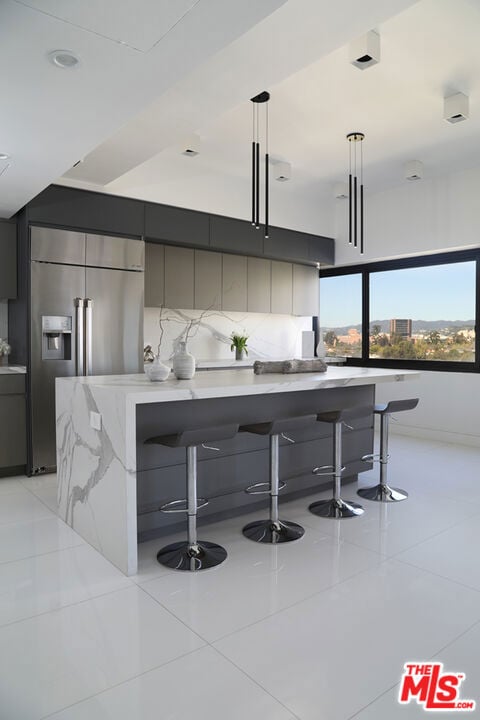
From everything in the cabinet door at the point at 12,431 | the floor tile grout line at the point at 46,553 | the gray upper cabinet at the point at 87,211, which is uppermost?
the gray upper cabinet at the point at 87,211

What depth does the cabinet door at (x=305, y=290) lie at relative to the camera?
6664 mm

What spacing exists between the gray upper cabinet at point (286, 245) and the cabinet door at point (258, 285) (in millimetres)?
204

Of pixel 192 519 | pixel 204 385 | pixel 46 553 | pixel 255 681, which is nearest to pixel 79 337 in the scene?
pixel 204 385

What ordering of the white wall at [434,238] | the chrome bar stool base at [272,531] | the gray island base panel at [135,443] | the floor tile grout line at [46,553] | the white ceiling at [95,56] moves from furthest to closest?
the white wall at [434,238] < the chrome bar stool base at [272,531] < the floor tile grout line at [46,553] < the gray island base panel at [135,443] < the white ceiling at [95,56]

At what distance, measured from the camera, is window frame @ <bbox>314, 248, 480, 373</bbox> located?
5.67 meters

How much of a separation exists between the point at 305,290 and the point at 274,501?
4.16 meters

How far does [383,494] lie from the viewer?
3.81 m

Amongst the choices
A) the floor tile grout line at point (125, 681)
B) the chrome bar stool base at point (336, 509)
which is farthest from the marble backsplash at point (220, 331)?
the floor tile grout line at point (125, 681)

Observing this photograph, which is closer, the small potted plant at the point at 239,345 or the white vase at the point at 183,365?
the white vase at the point at 183,365

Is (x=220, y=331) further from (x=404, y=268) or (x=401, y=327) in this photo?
(x=404, y=268)

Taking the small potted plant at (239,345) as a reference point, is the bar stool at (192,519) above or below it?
below

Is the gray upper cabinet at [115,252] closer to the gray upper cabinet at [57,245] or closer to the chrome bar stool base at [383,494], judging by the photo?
the gray upper cabinet at [57,245]

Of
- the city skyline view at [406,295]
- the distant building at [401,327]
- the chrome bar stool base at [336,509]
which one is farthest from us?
the distant building at [401,327]

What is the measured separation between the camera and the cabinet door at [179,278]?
5.35 meters
